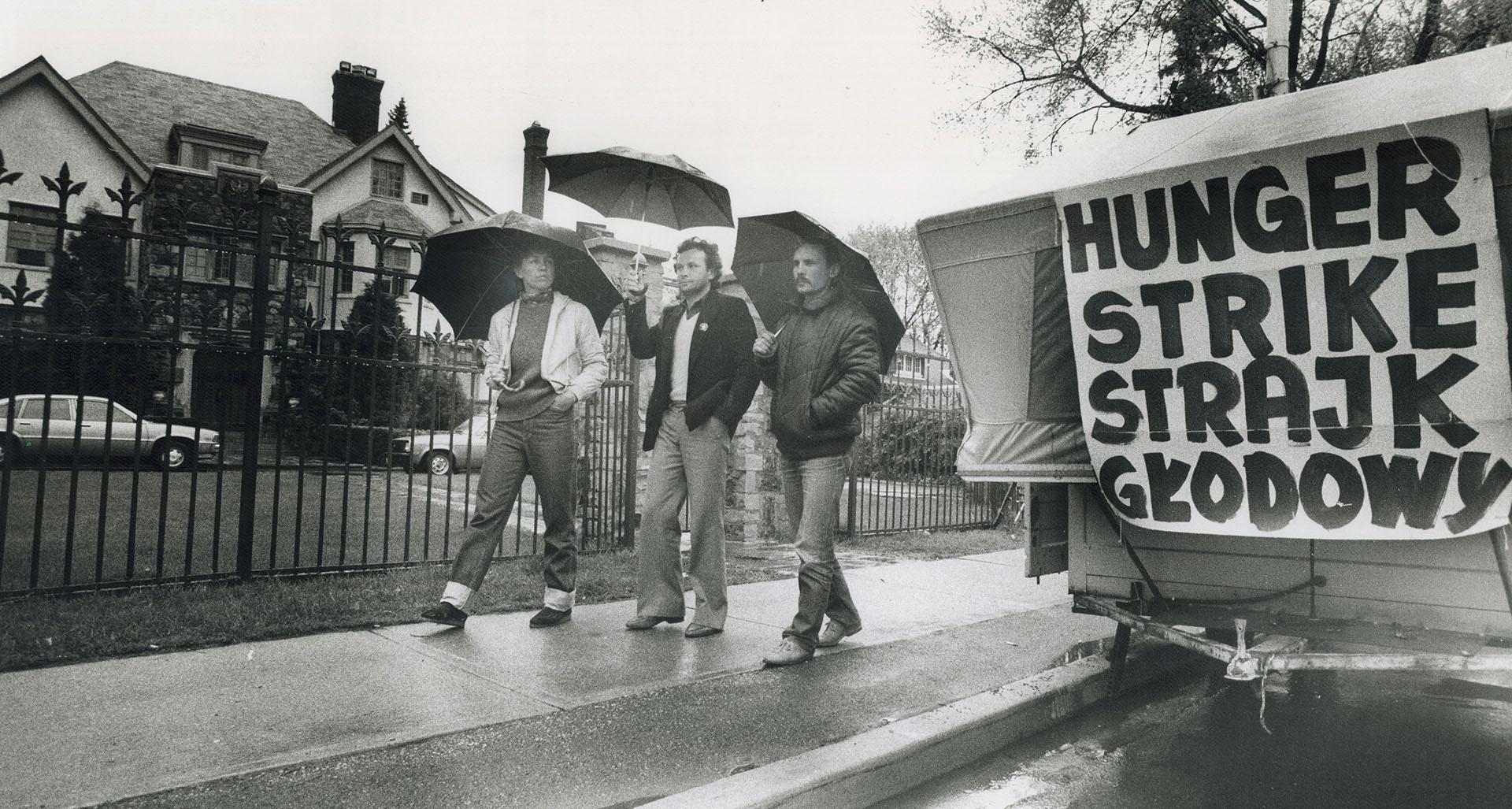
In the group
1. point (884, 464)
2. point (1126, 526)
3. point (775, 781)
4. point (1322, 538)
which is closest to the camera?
point (775, 781)

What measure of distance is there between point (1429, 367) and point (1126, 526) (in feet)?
4.75

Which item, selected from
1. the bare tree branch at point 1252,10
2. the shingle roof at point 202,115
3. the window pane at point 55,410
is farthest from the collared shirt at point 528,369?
the shingle roof at point 202,115

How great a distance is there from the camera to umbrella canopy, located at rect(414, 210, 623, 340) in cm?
530

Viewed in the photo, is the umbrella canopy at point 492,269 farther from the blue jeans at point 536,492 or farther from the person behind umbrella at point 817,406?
the person behind umbrella at point 817,406

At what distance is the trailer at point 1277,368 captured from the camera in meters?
3.32

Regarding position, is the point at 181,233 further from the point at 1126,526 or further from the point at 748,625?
the point at 1126,526

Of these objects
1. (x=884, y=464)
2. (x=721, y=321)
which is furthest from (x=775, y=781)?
(x=884, y=464)

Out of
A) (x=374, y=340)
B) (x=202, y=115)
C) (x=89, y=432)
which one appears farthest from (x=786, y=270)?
(x=202, y=115)

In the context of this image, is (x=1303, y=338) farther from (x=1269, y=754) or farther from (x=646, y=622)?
(x=646, y=622)

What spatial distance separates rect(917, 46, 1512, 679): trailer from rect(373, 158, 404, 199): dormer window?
3188 cm

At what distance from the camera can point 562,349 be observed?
17.5 ft

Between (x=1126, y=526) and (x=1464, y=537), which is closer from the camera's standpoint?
(x=1464, y=537)

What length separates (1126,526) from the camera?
445 centimetres

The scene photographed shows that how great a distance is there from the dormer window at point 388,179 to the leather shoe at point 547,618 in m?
30.8
